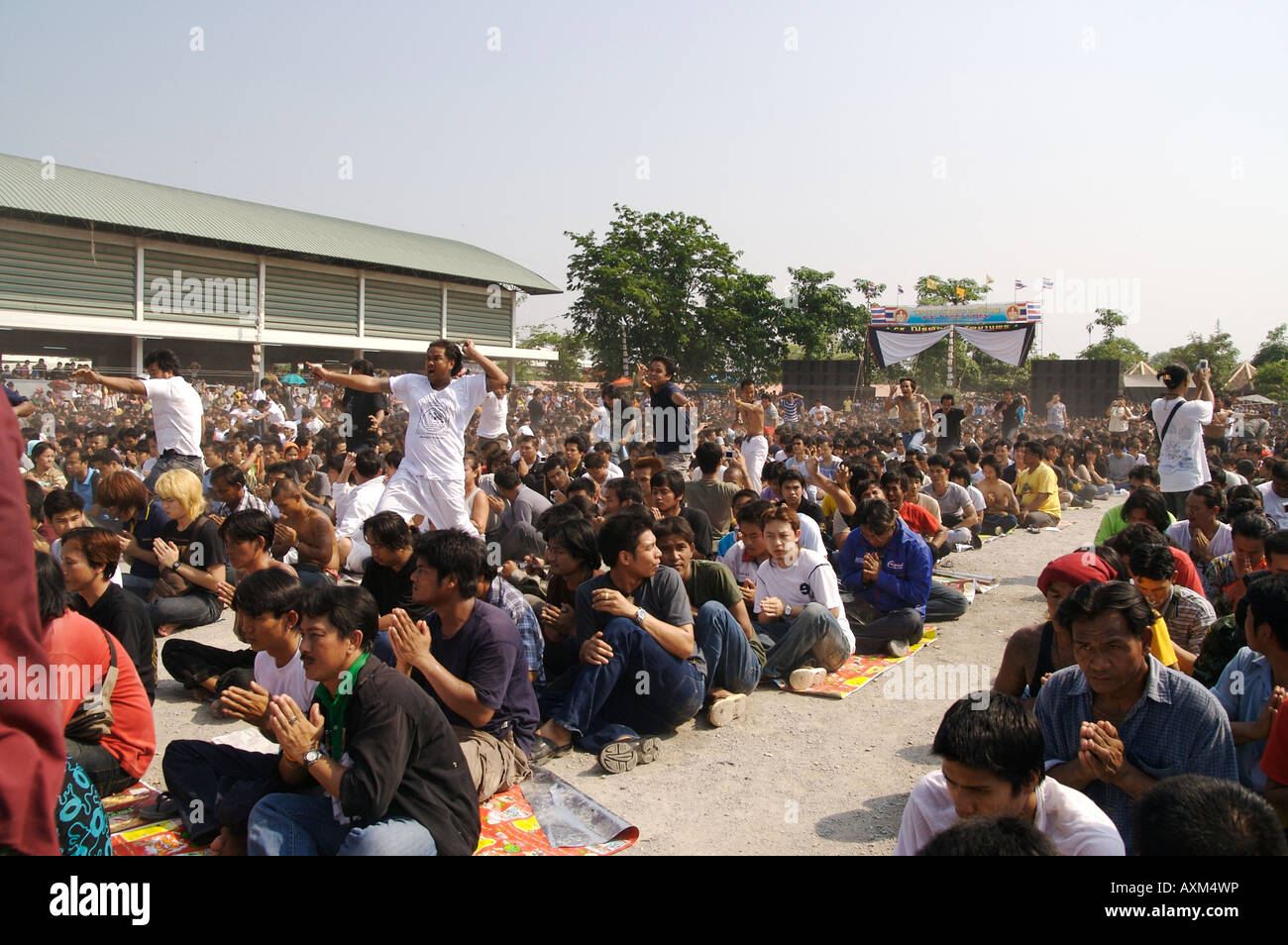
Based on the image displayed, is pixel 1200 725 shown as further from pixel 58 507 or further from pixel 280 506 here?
pixel 58 507

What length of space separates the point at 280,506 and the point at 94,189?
64.5 feet

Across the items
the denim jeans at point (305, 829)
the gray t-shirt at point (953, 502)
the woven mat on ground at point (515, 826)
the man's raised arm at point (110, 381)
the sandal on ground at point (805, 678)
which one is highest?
the man's raised arm at point (110, 381)

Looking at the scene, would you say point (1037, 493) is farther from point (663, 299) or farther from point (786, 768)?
point (663, 299)

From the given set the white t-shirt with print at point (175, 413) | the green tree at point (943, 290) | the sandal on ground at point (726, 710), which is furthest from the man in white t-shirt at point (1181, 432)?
the green tree at point (943, 290)

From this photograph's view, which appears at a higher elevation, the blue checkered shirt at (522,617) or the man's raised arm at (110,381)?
the man's raised arm at (110,381)

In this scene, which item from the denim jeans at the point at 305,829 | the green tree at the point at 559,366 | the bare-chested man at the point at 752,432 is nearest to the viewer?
the denim jeans at the point at 305,829

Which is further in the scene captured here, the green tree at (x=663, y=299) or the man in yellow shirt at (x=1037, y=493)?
the green tree at (x=663, y=299)

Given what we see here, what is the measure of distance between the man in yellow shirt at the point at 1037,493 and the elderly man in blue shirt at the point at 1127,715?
869 centimetres

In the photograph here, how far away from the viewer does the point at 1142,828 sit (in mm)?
1938

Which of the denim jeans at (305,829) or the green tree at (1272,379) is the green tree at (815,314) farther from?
the denim jeans at (305,829)

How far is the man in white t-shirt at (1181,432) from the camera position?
755 cm

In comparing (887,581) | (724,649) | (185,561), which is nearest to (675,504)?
(887,581)

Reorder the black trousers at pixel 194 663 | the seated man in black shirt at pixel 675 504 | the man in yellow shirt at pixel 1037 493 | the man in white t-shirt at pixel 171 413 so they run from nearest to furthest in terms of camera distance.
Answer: the black trousers at pixel 194 663 < the seated man in black shirt at pixel 675 504 < the man in white t-shirt at pixel 171 413 < the man in yellow shirt at pixel 1037 493

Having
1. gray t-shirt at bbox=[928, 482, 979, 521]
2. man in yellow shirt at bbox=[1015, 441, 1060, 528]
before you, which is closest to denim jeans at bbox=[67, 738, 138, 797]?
gray t-shirt at bbox=[928, 482, 979, 521]
